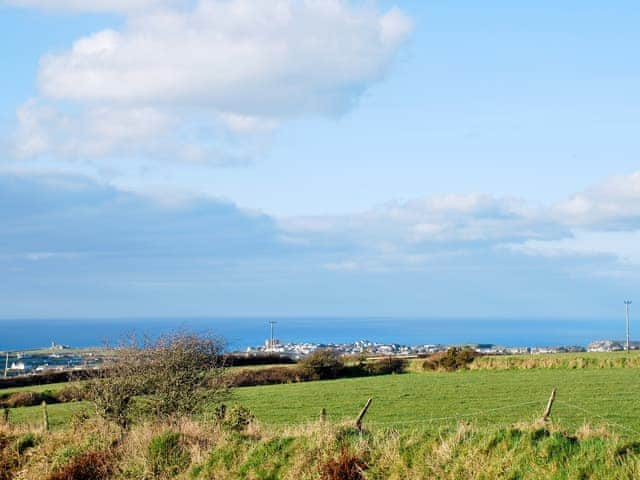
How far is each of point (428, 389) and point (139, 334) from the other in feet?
82.4

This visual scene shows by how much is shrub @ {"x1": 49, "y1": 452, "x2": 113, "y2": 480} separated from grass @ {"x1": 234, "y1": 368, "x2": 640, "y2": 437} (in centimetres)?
848

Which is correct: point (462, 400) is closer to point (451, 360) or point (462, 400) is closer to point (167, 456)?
point (167, 456)

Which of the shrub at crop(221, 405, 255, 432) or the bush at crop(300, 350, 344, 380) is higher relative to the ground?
the shrub at crop(221, 405, 255, 432)

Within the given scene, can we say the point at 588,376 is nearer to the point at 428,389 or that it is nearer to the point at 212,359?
the point at 428,389

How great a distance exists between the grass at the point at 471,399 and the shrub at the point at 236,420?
6.71 meters

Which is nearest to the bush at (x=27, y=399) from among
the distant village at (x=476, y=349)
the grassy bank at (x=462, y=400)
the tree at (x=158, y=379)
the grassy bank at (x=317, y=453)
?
the grassy bank at (x=462, y=400)

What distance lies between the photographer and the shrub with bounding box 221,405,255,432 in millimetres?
18766

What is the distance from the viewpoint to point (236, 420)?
18.9m

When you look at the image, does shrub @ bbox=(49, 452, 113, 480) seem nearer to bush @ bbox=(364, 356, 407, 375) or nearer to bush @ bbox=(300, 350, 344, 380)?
bush @ bbox=(300, 350, 344, 380)

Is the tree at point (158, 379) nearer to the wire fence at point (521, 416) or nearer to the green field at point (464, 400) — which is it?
the green field at point (464, 400)

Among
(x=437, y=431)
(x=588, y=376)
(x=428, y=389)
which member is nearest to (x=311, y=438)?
(x=437, y=431)

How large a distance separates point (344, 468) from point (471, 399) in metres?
24.9

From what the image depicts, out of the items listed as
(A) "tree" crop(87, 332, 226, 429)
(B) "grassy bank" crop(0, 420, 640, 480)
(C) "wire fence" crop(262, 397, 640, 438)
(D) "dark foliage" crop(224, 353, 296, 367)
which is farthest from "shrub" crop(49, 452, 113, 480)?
(D) "dark foliage" crop(224, 353, 296, 367)

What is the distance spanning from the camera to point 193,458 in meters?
17.4
